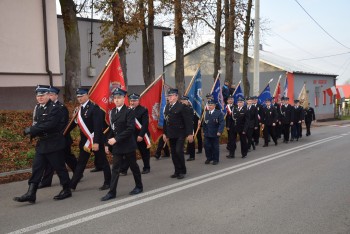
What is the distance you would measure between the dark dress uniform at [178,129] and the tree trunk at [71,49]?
28.0 ft

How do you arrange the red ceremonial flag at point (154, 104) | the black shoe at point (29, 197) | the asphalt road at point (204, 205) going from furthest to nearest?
the red ceremonial flag at point (154, 104) < the black shoe at point (29, 197) < the asphalt road at point (204, 205)

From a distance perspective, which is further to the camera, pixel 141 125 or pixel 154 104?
pixel 154 104

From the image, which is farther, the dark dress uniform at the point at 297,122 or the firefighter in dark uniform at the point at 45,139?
the dark dress uniform at the point at 297,122

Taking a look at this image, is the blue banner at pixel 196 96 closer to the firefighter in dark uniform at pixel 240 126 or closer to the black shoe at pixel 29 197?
the firefighter in dark uniform at pixel 240 126

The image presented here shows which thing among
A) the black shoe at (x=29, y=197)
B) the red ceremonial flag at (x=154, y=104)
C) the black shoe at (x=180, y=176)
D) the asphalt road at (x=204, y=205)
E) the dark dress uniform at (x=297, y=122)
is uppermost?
the red ceremonial flag at (x=154, y=104)

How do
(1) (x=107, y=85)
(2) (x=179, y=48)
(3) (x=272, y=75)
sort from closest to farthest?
(1) (x=107, y=85), (2) (x=179, y=48), (3) (x=272, y=75)

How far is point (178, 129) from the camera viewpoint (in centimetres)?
798

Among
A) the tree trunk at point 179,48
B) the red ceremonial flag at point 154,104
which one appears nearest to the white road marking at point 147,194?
the red ceremonial flag at point 154,104

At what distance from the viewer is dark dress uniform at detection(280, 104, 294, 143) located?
580 inches

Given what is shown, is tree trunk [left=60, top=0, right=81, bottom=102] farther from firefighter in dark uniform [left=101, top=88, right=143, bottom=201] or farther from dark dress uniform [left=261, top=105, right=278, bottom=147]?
firefighter in dark uniform [left=101, top=88, right=143, bottom=201]

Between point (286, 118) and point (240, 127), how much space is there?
4.81 m

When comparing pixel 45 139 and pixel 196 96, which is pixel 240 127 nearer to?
pixel 196 96

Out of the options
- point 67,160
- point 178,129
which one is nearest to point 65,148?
point 67,160

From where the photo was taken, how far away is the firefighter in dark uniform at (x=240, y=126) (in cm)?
1063
